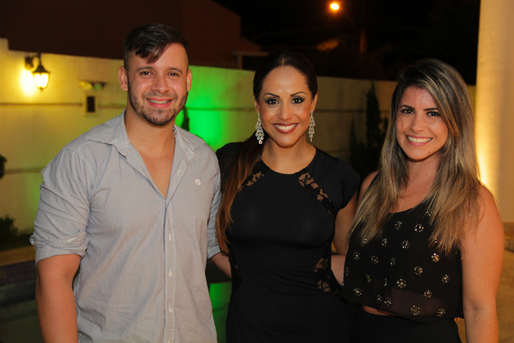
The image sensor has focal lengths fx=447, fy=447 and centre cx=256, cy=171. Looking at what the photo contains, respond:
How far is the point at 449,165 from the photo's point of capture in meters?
1.85

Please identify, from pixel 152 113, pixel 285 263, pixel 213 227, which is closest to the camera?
pixel 152 113

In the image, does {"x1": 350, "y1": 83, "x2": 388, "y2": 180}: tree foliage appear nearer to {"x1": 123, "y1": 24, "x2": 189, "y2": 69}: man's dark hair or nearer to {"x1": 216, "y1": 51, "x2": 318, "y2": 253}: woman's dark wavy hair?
{"x1": 216, "y1": 51, "x2": 318, "y2": 253}: woman's dark wavy hair

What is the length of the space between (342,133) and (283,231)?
9.44 metres

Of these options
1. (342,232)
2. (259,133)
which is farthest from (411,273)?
(259,133)

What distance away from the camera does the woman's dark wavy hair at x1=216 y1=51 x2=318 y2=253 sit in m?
2.20

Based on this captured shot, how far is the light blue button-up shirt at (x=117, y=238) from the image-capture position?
1.58 meters

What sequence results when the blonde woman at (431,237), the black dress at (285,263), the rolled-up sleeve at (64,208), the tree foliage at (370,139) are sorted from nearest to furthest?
the rolled-up sleeve at (64,208) → the blonde woman at (431,237) → the black dress at (285,263) → the tree foliage at (370,139)

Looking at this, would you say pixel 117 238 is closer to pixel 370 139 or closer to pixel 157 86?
pixel 157 86

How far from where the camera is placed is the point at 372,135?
1166 cm

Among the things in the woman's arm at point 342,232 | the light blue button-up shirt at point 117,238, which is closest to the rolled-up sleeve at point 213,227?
the light blue button-up shirt at point 117,238

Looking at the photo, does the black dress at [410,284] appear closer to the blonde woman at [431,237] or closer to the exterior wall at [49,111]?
the blonde woman at [431,237]

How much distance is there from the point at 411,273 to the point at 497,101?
5.00 meters

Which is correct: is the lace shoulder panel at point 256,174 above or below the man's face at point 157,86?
below

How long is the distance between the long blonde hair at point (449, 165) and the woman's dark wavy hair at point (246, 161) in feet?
1.65
